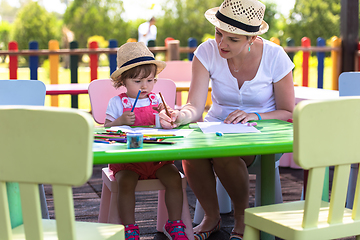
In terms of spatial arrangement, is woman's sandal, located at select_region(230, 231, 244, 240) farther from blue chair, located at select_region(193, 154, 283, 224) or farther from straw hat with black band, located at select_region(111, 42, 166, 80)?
straw hat with black band, located at select_region(111, 42, 166, 80)

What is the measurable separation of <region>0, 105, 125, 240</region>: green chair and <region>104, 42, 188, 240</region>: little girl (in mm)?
761

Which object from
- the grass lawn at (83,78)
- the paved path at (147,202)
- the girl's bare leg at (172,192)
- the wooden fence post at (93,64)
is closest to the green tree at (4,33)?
the grass lawn at (83,78)

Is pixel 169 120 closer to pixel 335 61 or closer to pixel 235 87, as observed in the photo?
pixel 235 87

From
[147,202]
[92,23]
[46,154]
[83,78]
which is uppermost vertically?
[92,23]

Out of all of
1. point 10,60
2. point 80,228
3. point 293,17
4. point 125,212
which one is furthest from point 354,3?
point 293,17

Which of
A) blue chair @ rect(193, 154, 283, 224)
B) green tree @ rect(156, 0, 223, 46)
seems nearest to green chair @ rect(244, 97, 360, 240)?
blue chair @ rect(193, 154, 283, 224)

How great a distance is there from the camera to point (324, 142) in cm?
129

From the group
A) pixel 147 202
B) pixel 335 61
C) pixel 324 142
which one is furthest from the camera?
pixel 335 61

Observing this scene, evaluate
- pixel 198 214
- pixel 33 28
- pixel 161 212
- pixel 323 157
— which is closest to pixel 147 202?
pixel 198 214

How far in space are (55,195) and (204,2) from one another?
37495 mm

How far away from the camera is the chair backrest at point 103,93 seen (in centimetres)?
260

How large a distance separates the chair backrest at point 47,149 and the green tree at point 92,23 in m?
32.9

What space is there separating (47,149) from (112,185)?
90 centimetres

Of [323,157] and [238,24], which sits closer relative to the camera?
[323,157]
